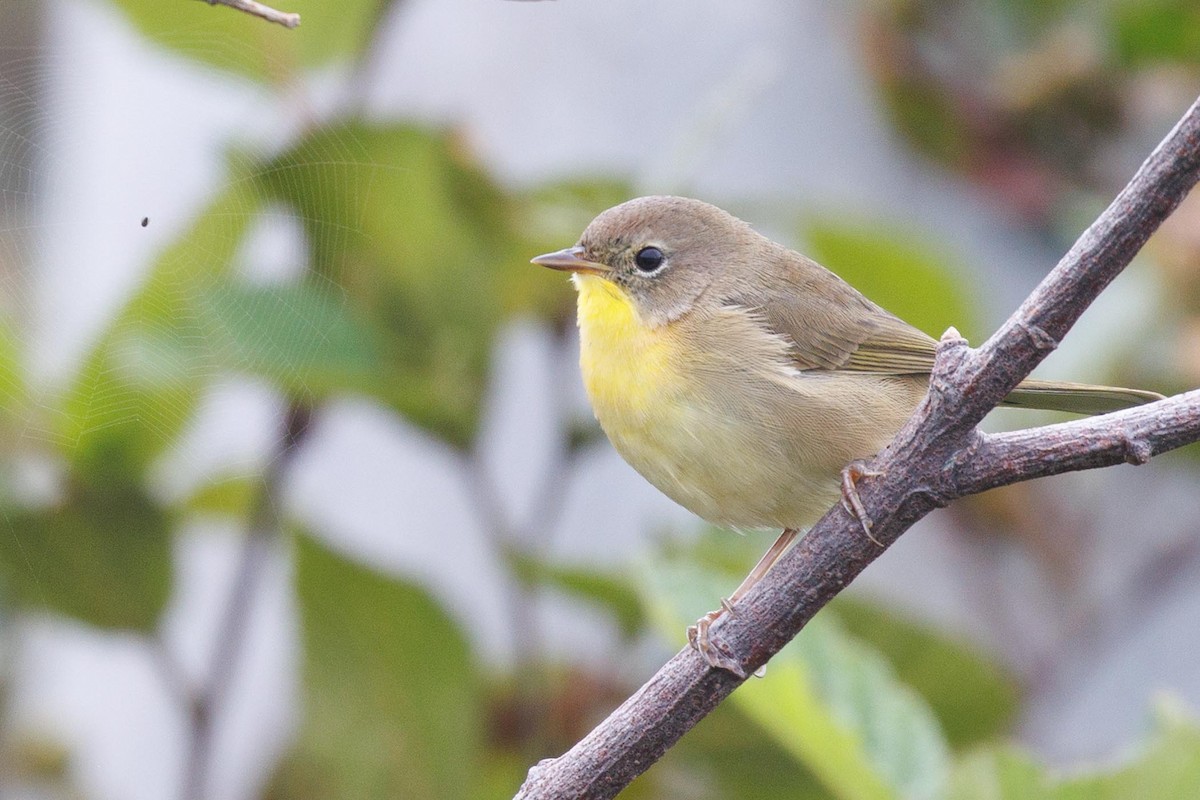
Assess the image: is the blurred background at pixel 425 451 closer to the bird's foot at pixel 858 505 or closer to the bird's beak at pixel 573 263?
the bird's beak at pixel 573 263

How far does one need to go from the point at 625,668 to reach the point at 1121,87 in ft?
9.31

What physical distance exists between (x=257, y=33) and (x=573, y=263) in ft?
2.76

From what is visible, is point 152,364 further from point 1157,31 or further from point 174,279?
point 1157,31

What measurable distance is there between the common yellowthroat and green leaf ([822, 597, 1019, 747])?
81cm

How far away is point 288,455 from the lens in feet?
7.41

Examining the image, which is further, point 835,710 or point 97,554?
point 97,554

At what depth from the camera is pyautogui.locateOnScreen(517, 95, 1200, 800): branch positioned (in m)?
0.96

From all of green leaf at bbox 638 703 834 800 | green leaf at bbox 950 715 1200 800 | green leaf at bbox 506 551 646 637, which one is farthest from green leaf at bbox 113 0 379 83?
green leaf at bbox 950 715 1200 800

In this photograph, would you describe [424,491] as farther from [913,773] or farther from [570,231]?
[913,773]

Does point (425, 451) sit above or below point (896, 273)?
below

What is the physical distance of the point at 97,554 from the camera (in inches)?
89.7

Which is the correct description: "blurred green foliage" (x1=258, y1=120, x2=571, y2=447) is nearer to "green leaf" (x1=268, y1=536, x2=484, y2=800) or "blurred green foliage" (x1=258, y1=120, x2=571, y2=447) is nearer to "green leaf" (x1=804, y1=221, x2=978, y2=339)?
"green leaf" (x1=268, y1=536, x2=484, y2=800)

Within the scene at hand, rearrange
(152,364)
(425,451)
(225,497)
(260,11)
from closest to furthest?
(260,11) < (152,364) < (225,497) < (425,451)

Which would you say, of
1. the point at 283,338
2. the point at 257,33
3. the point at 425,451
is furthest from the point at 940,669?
the point at 425,451
